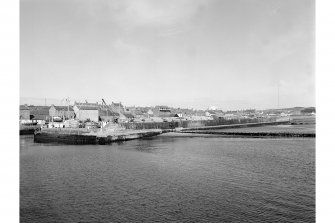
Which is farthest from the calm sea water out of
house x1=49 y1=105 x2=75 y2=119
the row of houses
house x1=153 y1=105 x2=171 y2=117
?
house x1=153 y1=105 x2=171 y2=117

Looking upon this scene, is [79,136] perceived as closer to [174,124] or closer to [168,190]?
[168,190]

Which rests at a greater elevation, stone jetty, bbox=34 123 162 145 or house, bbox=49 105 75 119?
house, bbox=49 105 75 119

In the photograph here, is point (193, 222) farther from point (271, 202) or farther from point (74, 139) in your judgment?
point (74, 139)

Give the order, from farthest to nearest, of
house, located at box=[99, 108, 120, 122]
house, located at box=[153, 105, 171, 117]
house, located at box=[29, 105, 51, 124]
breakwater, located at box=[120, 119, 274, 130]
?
house, located at box=[153, 105, 171, 117] < house, located at box=[99, 108, 120, 122] < house, located at box=[29, 105, 51, 124] < breakwater, located at box=[120, 119, 274, 130]

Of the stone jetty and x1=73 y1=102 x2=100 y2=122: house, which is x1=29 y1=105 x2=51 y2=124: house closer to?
x1=73 y1=102 x2=100 y2=122: house

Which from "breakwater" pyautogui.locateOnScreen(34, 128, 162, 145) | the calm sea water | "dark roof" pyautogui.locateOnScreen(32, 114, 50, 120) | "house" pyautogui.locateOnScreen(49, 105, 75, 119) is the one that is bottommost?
the calm sea water

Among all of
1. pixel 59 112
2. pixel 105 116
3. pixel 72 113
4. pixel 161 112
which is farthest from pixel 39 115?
pixel 161 112

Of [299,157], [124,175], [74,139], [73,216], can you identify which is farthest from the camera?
[74,139]
